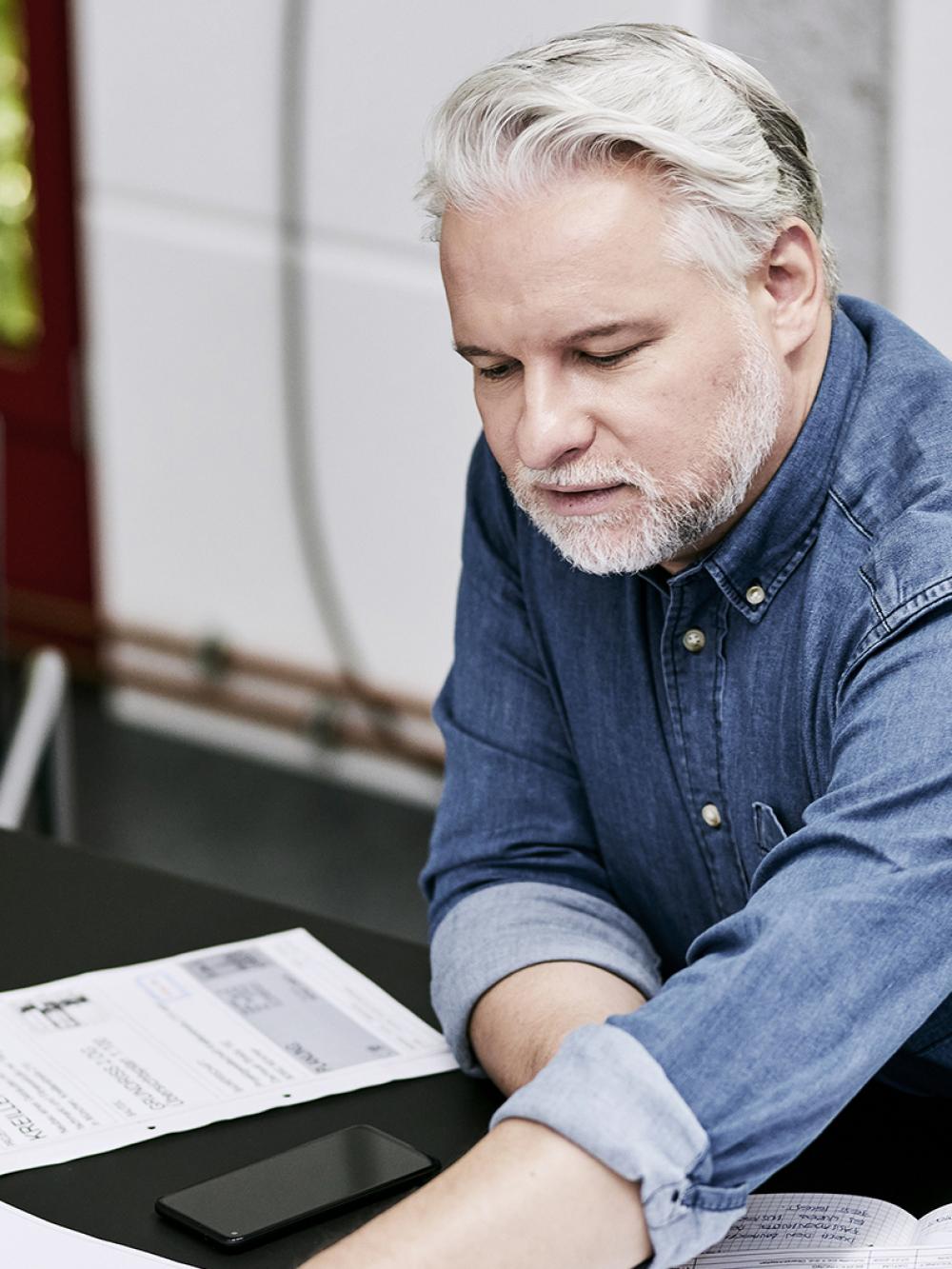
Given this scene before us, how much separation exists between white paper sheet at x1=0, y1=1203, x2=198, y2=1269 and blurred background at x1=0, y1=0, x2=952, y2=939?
1.79 meters

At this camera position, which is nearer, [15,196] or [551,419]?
[551,419]

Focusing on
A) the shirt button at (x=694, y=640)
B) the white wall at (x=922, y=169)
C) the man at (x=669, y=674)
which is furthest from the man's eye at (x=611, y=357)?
the white wall at (x=922, y=169)

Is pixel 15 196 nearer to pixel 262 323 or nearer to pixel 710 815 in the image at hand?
pixel 262 323

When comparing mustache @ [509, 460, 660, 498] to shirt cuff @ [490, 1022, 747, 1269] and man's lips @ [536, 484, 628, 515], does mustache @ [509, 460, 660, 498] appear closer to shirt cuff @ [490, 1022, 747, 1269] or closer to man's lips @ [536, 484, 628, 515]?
man's lips @ [536, 484, 628, 515]

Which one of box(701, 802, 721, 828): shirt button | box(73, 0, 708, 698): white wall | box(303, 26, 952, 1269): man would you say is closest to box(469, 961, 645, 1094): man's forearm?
box(303, 26, 952, 1269): man

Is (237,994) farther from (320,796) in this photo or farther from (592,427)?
(320,796)

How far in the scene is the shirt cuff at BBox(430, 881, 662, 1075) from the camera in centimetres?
128

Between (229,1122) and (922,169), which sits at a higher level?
(922,169)

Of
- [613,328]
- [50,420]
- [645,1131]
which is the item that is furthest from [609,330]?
[50,420]

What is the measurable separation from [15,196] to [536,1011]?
2.75 m

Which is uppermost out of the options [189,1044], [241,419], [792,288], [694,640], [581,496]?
[792,288]

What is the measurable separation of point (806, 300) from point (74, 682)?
2713mm

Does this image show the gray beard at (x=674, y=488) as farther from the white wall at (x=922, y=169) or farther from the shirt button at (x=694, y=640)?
the white wall at (x=922, y=169)

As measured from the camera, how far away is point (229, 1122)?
47.2 inches
